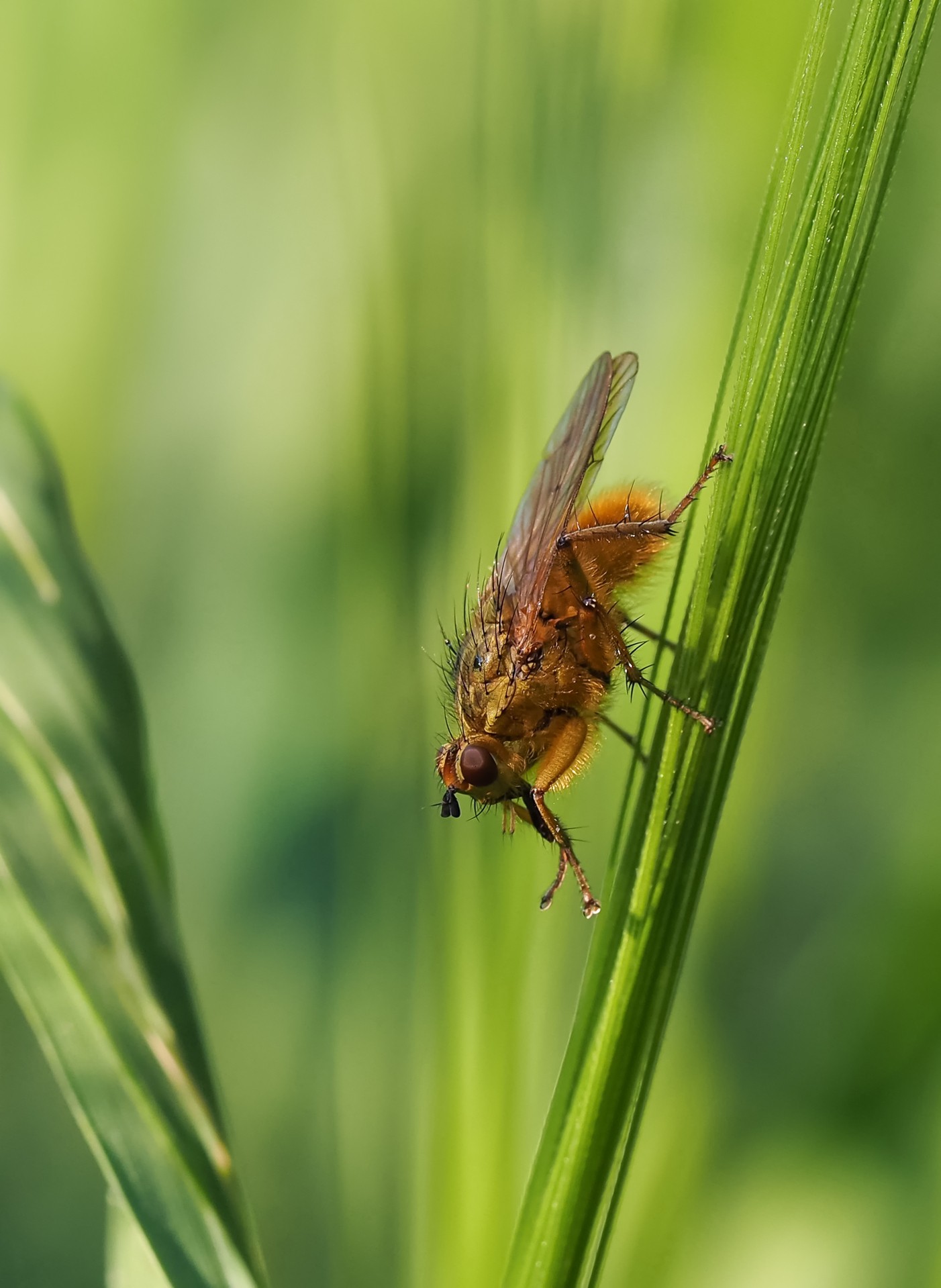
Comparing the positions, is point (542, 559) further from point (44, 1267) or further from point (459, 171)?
point (44, 1267)

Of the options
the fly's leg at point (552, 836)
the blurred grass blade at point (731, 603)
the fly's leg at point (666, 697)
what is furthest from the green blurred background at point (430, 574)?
the blurred grass blade at point (731, 603)

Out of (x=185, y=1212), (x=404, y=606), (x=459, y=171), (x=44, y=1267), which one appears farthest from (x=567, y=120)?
(x=44, y=1267)

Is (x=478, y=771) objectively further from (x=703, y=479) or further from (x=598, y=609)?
(x=703, y=479)

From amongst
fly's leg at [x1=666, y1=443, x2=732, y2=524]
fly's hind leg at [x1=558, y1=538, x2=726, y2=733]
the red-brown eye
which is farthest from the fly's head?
fly's leg at [x1=666, y1=443, x2=732, y2=524]

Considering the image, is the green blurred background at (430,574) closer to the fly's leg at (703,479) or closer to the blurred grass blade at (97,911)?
the fly's leg at (703,479)

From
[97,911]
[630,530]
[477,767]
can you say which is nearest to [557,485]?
[630,530]

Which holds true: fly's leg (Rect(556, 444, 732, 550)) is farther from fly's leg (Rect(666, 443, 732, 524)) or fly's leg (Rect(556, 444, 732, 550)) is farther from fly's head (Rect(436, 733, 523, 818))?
fly's head (Rect(436, 733, 523, 818))
